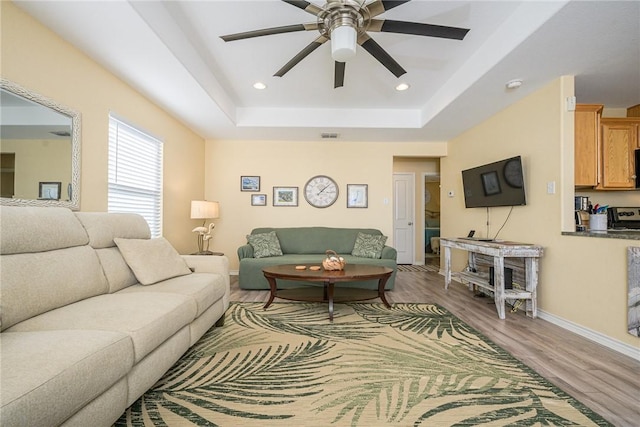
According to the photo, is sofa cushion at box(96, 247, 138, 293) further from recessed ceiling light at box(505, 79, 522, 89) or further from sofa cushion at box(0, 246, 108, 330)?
recessed ceiling light at box(505, 79, 522, 89)

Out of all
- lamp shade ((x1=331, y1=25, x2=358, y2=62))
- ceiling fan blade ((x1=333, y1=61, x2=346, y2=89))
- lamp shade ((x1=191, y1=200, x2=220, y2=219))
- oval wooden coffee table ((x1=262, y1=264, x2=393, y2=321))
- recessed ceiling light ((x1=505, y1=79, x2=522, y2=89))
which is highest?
recessed ceiling light ((x1=505, y1=79, x2=522, y2=89))

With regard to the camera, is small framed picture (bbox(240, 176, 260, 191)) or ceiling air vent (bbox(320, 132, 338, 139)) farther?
small framed picture (bbox(240, 176, 260, 191))

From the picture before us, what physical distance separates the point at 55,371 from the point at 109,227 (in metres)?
1.58

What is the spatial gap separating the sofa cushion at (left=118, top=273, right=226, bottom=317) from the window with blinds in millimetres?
1258

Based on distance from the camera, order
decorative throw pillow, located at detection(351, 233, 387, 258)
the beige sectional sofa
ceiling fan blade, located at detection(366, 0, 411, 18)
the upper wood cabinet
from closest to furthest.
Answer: the beige sectional sofa → ceiling fan blade, located at detection(366, 0, 411, 18) → the upper wood cabinet → decorative throw pillow, located at detection(351, 233, 387, 258)

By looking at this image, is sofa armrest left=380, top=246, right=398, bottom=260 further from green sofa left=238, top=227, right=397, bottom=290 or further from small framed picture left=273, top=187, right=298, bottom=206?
small framed picture left=273, top=187, right=298, bottom=206

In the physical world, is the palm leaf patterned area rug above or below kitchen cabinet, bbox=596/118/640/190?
below

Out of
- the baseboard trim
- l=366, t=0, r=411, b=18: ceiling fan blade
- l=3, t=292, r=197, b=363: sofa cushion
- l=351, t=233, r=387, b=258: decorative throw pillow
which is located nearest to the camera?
l=3, t=292, r=197, b=363: sofa cushion

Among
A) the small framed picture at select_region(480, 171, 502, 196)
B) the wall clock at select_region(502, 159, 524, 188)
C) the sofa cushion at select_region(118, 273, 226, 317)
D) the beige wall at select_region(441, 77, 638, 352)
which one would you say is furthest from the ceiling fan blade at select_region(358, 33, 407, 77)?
the sofa cushion at select_region(118, 273, 226, 317)

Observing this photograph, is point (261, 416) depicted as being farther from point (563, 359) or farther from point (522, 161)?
point (522, 161)

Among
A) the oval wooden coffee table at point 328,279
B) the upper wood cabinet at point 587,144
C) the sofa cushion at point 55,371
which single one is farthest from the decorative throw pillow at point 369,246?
the sofa cushion at point 55,371

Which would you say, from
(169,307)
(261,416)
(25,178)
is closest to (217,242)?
(25,178)

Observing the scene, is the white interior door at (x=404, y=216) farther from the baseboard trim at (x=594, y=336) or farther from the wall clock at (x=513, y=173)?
the baseboard trim at (x=594, y=336)

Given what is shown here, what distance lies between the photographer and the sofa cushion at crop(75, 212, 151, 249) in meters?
2.15
